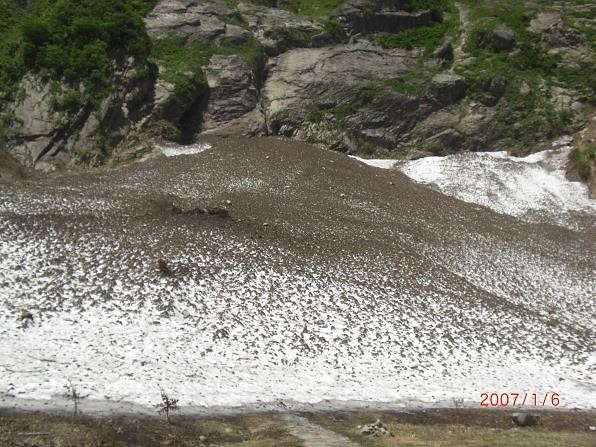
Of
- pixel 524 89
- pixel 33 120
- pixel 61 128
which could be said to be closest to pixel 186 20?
pixel 61 128

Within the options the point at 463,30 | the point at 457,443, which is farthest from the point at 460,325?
the point at 463,30

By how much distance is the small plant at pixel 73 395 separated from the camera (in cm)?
1087

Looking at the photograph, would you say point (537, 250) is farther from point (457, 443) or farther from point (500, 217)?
point (457, 443)

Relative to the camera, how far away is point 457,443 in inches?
446

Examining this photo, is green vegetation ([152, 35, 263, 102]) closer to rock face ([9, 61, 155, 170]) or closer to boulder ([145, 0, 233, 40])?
boulder ([145, 0, 233, 40])

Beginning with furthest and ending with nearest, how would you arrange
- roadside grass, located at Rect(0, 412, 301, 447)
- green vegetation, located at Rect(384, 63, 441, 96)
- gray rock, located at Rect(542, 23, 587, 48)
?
gray rock, located at Rect(542, 23, 587, 48)
green vegetation, located at Rect(384, 63, 441, 96)
roadside grass, located at Rect(0, 412, 301, 447)

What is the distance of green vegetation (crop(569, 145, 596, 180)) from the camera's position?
3425 cm

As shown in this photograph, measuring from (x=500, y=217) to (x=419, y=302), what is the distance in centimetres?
1304

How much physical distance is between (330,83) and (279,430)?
32.7 metres

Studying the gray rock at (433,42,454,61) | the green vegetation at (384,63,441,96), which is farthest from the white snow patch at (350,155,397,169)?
the gray rock at (433,42,454,61)
